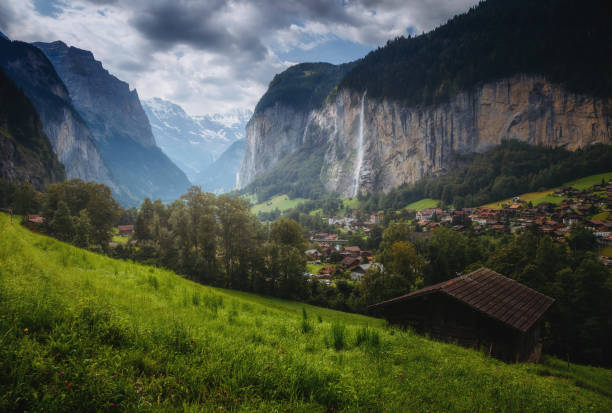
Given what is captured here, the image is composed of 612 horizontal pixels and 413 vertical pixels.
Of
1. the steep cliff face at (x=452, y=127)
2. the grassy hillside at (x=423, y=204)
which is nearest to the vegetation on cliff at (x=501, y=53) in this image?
the steep cliff face at (x=452, y=127)

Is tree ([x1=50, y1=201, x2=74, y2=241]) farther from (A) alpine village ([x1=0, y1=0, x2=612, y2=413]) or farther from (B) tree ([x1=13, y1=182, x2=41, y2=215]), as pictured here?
(B) tree ([x1=13, y1=182, x2=41, y2=215])

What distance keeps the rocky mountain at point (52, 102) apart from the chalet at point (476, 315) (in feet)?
666

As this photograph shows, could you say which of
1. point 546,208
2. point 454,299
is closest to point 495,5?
point 546,208

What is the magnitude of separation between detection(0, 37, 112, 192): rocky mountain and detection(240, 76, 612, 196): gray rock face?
6400 inches

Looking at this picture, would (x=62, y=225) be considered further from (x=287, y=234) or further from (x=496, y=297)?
(x=496, y=297)

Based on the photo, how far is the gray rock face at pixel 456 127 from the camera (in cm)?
10850

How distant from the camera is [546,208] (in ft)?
259

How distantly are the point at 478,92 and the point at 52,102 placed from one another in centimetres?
23178

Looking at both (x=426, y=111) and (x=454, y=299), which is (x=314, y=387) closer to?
(x=454, y=299)

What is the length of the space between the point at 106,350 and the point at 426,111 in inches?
6269

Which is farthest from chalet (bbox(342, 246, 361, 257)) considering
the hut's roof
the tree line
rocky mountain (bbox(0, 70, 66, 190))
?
rocky mountain (bbox(0, 70, 66, 190))

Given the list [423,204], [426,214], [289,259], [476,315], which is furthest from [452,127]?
[476,315]

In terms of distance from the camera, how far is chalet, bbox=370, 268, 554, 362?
962 cm

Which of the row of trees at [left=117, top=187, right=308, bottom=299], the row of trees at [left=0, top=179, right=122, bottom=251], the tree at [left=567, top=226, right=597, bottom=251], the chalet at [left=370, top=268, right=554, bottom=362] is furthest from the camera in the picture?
the tree at [left=567, top=226, right=597, bottom=251]
